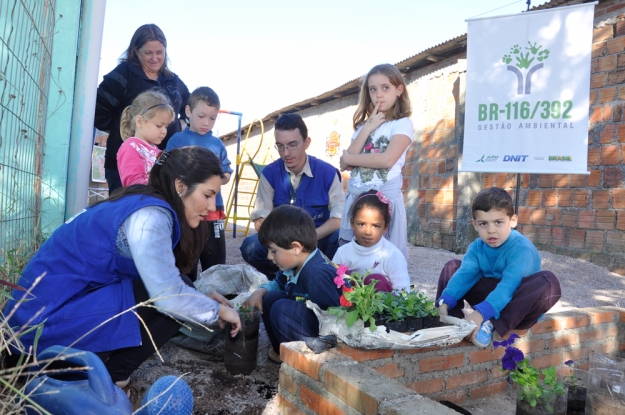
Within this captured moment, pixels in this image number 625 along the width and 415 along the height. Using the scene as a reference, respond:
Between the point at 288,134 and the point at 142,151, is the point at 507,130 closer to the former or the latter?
the point at 288,134

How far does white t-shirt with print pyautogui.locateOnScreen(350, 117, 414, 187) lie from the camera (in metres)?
3.29

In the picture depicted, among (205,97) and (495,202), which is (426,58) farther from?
(495,202)

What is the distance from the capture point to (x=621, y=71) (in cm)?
544

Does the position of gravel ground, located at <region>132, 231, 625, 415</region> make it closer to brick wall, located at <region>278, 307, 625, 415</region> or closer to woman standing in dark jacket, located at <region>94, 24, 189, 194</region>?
brick wall, located at <region>278, 307, 625, 415</region>

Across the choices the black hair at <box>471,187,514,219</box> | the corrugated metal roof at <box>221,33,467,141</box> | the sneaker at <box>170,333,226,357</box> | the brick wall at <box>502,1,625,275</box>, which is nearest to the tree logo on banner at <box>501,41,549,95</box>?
the brick wall at <box>502,1,625,275</box>

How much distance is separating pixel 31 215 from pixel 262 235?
1.66 metres

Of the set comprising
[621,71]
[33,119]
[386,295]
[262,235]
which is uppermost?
[621,71]

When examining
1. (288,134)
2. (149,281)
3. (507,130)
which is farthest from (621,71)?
(149,281)

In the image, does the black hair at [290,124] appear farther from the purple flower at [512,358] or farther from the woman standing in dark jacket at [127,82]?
the purple flower at [512,358]

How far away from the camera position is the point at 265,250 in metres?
3.78

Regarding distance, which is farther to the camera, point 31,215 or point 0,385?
point 31,215

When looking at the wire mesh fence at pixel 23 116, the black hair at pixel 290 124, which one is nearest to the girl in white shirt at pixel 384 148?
the black hair at pixel 290 124

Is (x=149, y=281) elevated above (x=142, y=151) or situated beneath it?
situated beneath

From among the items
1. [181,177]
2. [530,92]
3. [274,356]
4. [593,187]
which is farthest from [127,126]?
[593,187]
